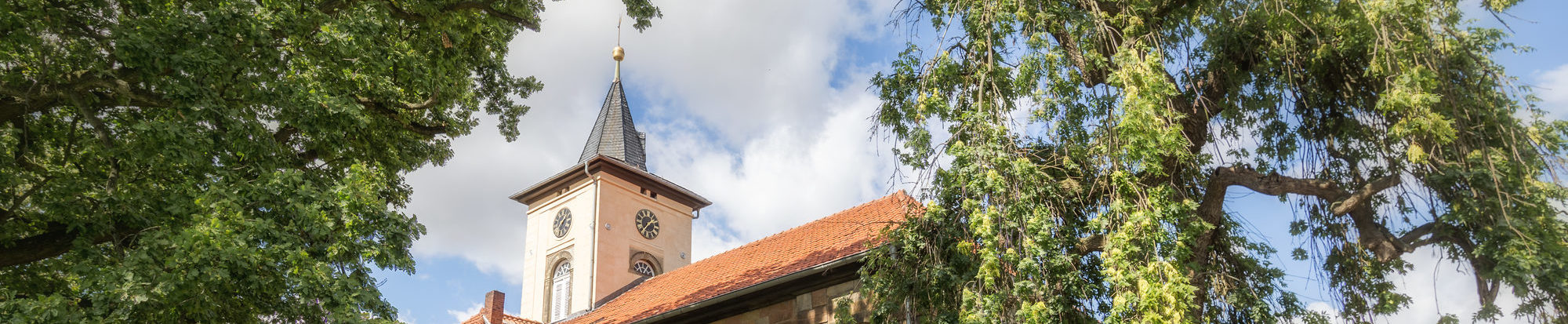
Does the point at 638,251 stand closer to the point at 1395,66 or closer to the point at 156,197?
the point at 156,197

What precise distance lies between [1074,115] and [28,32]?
721cm

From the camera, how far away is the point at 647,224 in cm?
2389

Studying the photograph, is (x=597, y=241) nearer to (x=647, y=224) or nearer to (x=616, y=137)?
(x=647, y=224)

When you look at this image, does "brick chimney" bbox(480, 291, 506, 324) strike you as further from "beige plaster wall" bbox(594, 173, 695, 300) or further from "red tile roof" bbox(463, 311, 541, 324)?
"beige plaster wall" bbox(594, 173, 695, 300)

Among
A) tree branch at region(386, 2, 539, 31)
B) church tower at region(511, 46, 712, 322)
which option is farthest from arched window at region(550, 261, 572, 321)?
tree branch at region(386, 2, 539, 31)

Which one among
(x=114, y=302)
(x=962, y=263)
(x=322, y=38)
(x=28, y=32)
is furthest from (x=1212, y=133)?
(x=28, y=32)

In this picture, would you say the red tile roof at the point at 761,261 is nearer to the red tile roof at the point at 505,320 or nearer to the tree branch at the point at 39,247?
the red tile roof at the point at 505,320

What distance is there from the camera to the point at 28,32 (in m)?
6.42

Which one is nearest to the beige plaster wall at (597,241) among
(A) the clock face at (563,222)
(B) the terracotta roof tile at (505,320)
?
(A) the clock face at (563,222)

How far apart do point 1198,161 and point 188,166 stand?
7.30m

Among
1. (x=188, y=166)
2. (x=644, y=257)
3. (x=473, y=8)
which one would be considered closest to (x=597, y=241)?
(x=644, y=257)

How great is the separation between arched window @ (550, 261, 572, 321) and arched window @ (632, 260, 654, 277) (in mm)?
1486

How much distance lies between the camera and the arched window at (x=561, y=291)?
22453 mm

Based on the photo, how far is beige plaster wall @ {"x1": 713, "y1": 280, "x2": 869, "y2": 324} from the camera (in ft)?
32.4
